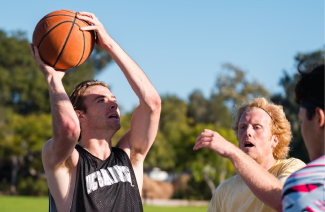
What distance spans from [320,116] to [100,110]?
233 centimetres

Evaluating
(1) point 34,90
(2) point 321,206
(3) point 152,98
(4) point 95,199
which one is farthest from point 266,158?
(1) point 34,90

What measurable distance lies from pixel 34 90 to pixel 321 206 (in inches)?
2036

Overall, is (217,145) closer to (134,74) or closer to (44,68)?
(134,74)

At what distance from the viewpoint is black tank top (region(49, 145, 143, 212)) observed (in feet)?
10.8

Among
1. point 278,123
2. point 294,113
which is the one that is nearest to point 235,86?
point 294,113

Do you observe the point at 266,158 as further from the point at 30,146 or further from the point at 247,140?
the point at 30,146

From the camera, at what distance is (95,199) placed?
10.8 feet

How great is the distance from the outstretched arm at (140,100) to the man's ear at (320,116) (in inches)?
70.7

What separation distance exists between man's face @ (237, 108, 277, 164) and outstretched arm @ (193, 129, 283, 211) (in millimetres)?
1182

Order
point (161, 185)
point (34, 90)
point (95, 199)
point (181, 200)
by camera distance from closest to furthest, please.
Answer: point (95, 199) < point (181, 200) < point (161, 185) < point (34, 90)

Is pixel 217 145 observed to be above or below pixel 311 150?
below

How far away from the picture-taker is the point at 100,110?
3811 mm

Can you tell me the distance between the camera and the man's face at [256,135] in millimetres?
3846

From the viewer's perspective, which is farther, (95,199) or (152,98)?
(152,98)
